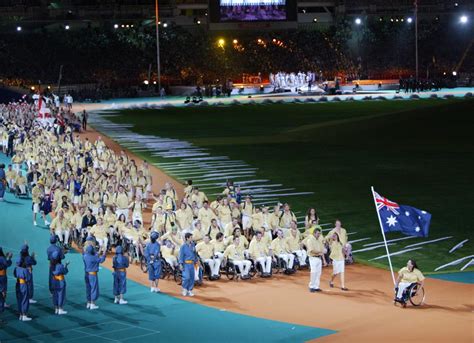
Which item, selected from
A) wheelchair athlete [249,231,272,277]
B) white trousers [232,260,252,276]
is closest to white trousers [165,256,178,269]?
white trousers [232,260,252,276]

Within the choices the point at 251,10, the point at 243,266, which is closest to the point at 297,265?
the point at 243,266

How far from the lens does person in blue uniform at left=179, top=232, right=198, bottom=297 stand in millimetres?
23281

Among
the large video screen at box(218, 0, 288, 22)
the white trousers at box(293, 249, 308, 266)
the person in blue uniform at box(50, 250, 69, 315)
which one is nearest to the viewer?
the person in blue uniform at box(50, 250, 69, 315)

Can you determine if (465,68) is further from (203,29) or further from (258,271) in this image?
(258,271)

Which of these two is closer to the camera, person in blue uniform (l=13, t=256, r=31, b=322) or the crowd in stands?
person in blue uniform (l=13, t=256, r=31, b=322)

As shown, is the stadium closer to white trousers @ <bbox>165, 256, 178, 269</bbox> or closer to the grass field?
white trousers @ <bbox>165, 256, 178, 269</bbox>

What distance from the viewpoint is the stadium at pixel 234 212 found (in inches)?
845

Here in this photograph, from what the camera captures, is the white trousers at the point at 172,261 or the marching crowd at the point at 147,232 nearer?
the marching crowd at the point at 147,232

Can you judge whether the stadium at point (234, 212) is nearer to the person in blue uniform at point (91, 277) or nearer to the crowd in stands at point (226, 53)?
the person in blue uniform at point (91, 277)

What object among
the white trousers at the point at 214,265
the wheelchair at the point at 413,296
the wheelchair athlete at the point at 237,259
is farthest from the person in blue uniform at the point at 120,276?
the wheelchair at the point at 413,296

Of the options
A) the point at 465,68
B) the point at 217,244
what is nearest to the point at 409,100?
the point at 465,68

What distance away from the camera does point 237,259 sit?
24.8m

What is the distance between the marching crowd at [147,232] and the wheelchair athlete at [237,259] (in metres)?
0.03

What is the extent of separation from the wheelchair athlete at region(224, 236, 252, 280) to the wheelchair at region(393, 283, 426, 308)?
4.30 m
